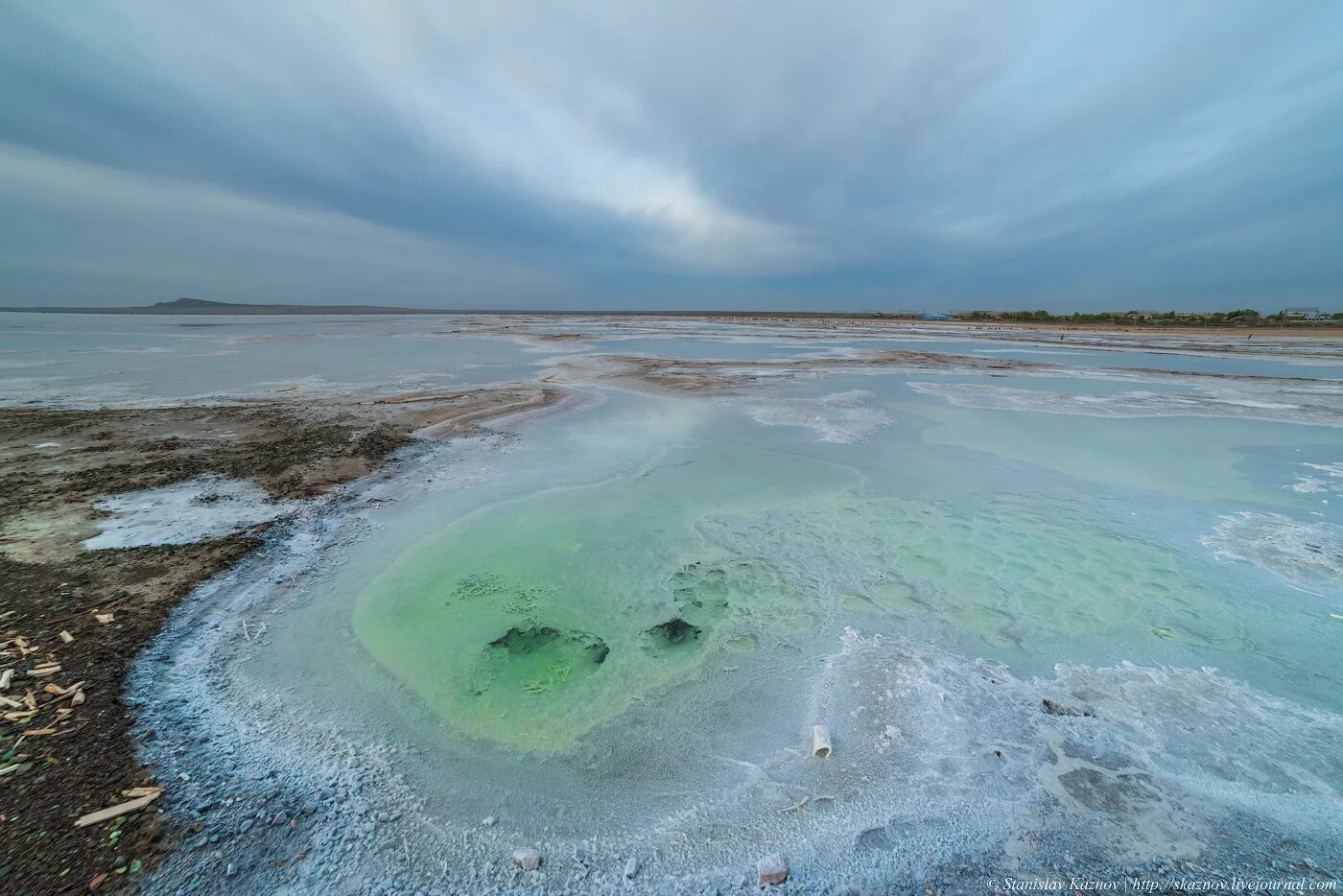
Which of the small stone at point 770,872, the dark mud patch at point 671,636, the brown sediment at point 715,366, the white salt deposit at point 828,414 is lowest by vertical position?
the dark mud patch at point 671,636

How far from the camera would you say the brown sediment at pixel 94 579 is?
2314mm

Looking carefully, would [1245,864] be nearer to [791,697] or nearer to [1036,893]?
[1036,893]

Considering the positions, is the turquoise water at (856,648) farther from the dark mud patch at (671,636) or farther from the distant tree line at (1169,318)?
the distant tree line at (1169,318)

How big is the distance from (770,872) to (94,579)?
5917 mm

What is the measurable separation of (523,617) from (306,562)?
8.56ft

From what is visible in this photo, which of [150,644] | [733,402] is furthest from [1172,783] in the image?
[733,402]

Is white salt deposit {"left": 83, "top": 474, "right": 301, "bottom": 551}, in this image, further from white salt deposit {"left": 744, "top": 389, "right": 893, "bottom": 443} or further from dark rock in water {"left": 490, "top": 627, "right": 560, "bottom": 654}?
white salt deposit {"left": 744, "top": 389, "right": 893, "bottom": 443}

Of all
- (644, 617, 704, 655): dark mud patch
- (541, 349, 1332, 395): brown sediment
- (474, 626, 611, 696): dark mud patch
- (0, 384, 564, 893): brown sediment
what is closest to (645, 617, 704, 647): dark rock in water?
(644, 617, 704, 655): dark mud patch

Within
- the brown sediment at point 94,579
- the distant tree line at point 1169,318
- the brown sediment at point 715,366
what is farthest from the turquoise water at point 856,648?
the distant tree line at point 1169,318

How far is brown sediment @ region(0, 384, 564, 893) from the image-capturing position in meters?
2.31

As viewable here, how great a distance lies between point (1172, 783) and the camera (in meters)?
2.83

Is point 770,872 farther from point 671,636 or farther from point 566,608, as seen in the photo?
point 566,608

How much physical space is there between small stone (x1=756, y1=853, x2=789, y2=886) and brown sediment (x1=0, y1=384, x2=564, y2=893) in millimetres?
2725

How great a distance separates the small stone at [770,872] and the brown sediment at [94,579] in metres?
2.72
